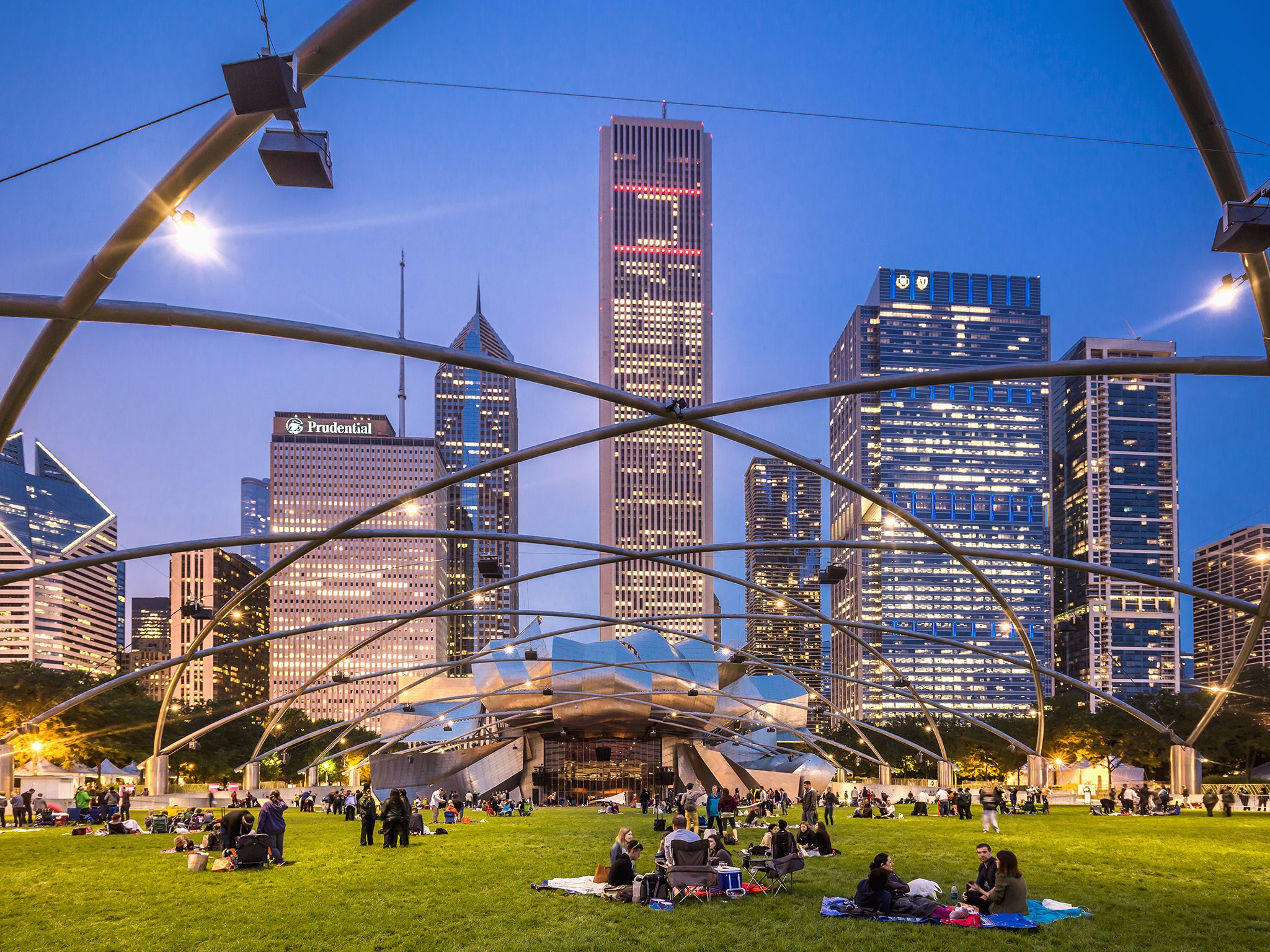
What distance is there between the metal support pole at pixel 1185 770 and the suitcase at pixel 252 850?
32242 mm

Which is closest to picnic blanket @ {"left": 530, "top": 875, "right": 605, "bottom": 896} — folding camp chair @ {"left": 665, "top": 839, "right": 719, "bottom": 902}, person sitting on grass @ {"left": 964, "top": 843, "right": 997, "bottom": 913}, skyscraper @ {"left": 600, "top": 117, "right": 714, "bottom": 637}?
folding camp chair @ {"left": 665, "top": 839, "right": 719, "bottom": 902}

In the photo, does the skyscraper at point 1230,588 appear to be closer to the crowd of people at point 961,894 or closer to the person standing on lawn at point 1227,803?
the person standing on lawn at point 1227,803

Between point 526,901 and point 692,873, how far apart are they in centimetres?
250

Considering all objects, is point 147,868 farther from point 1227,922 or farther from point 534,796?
point 534,796

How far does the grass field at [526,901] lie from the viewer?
11359 millimetres

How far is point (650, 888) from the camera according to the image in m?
14.3

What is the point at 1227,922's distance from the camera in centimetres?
1231

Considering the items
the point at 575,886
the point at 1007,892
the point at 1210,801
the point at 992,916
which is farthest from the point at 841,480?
the point at 1210,801

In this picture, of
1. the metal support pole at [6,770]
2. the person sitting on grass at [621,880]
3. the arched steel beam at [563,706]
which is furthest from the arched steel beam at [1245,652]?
the metal support pole at [6,770]

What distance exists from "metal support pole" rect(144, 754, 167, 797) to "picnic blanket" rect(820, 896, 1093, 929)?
34.3 m

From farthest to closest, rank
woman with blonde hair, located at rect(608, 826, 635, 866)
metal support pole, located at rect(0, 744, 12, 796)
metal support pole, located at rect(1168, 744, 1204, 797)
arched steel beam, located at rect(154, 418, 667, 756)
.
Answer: metal support pole, located at rect(1168, 744, 1204, 797) < metal support pole, located at rect(0, 744, 12, 796) < woman with blonde hair, located at rect(608, 826, 635, 866) < arched steel beam, located at rect(154, 418, 667, 756)

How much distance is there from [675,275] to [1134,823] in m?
169

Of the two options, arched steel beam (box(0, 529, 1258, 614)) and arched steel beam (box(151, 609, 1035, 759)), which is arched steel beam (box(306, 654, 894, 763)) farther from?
arched steel beam (box(0, 529, 1258, 614))

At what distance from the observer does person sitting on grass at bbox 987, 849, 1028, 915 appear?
497 inches
